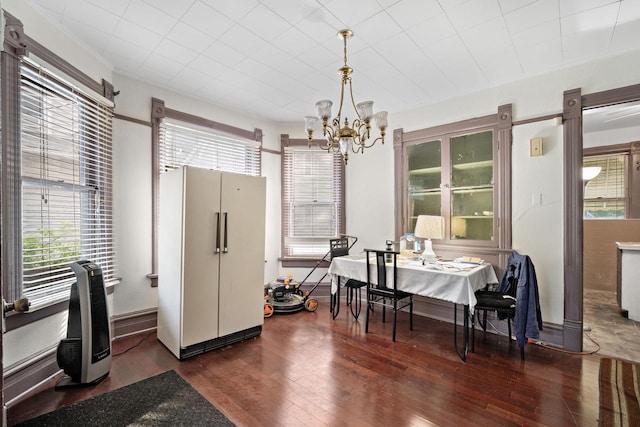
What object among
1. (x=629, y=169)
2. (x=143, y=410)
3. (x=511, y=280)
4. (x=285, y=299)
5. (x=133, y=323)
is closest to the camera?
(x=143, y=410)

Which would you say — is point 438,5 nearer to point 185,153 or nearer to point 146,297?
point 185,153

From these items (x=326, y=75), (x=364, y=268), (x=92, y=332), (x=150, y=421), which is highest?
(x=326, y=75)

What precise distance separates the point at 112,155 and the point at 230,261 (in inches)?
65.6

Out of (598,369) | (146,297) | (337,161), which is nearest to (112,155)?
(146,297)

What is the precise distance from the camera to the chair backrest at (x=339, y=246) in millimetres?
4262

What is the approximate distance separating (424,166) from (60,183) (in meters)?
3.96

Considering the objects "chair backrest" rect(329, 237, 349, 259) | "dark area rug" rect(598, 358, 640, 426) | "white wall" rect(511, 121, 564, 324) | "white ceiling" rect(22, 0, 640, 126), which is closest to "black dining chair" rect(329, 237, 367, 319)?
"chair backrest" rect(329, 237, 349, 259)

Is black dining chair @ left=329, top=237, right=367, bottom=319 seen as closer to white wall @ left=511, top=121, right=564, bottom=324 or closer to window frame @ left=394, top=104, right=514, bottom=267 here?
window frame @ left=394, top=104, right=514, bottom=267

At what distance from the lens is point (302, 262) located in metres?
4.85

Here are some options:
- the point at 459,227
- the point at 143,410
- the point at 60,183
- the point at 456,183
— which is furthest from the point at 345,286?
the point at 60,183

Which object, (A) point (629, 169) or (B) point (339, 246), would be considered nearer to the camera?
(B) point (339, 246)

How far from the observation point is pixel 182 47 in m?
2.90

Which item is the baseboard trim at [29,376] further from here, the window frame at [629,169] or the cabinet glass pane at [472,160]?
the window frame at [629,169]

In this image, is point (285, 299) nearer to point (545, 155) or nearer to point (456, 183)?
point (456, 183)
